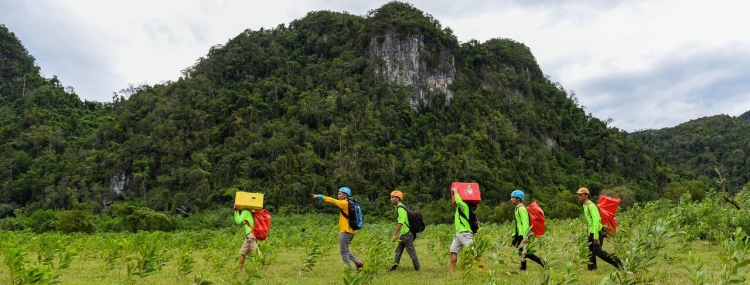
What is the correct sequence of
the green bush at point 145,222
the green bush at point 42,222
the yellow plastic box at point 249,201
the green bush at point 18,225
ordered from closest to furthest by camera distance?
the yellow plastic box at point 249,201
the green bush at point 145,222
the green bush at point 42,222
the green bush at point 18,225

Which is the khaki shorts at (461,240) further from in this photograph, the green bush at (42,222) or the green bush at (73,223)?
the green bush at (42,222)

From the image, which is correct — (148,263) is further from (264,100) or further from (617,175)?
(617,175)

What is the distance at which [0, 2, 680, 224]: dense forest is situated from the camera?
2215 inches

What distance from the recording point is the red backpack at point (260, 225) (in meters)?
8.33

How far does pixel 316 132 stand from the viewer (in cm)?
6538

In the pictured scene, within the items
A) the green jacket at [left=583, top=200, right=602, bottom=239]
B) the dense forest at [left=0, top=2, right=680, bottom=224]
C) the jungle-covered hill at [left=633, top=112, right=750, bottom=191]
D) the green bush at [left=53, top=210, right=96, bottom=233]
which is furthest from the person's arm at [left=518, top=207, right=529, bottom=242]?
the jungle-covered hill at [left=633, top=112, right=750, bottom=191]

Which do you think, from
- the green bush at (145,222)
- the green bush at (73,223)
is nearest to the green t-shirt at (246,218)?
the green bush at (145,222)

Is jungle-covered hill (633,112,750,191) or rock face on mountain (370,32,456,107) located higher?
rock face on mountain (370,32,456,107)

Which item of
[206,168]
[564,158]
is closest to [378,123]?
[206,168]

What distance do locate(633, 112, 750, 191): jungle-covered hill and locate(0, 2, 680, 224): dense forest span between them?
1295 mm

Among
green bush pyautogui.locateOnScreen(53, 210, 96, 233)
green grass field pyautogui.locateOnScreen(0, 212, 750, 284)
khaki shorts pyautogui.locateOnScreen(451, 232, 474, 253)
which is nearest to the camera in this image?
green grass field pyautogui.locateOnScreen(0, 212, 750, 284)

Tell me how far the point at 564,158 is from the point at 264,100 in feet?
159

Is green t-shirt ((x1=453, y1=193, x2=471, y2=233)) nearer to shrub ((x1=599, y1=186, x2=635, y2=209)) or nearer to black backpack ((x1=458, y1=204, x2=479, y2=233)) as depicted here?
black backpack ((x1=458, y1=204, x2=479, y2=233))

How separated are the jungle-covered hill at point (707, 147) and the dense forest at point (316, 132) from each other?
4.25 feet
